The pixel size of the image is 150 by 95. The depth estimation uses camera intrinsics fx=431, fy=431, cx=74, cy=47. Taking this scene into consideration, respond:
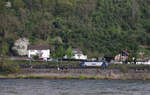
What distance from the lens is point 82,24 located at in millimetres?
121750

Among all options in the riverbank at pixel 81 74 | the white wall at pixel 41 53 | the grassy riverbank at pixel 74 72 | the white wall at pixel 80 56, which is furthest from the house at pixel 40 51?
the riverbank at pixel 81 74

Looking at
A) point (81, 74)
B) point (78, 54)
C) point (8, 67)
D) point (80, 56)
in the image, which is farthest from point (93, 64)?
point (80, 56)

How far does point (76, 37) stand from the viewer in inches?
4456

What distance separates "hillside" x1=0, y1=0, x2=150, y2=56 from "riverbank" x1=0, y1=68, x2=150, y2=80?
23.1 m

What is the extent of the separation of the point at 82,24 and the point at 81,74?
51925mm

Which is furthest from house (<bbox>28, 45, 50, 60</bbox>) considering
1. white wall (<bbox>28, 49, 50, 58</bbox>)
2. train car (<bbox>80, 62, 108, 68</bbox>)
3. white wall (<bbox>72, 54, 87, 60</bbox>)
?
train car (<bbox>80, 62, 108, 68</bbox>)

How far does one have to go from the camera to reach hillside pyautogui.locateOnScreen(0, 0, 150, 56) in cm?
10631

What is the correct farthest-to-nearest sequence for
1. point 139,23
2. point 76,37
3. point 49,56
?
point 139,23 < point 76,37 < point 49,56

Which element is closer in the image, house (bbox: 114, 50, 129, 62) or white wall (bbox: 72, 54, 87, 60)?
house (bbox: 114, 50, 129, 62)

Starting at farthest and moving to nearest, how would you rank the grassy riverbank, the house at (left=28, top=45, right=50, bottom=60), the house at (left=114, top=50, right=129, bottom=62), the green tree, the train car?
1. the green tree
2. the house at (left=28, top=45, right=50, bottom=60)
3. the house at (left=114, top=50, right=129, bottom=62)
4. the train car
5. the grassy riverbank

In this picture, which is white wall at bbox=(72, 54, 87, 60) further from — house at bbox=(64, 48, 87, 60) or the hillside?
the hillside

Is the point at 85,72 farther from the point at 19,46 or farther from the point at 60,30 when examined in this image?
the point at 60,30

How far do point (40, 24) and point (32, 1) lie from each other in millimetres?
17949

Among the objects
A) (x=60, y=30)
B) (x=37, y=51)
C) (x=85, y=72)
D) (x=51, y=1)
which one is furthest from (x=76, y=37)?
(x=85, y=72)
